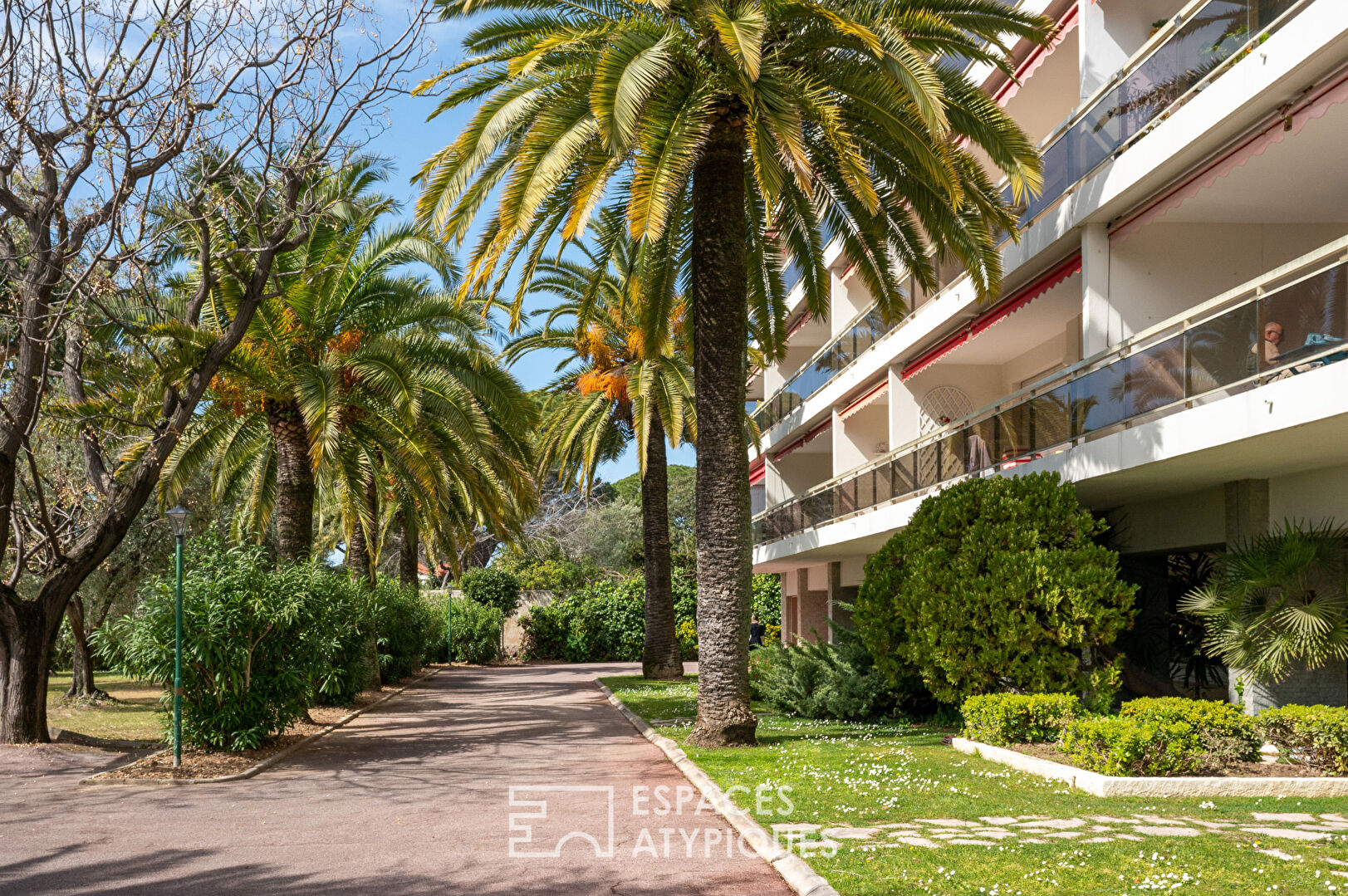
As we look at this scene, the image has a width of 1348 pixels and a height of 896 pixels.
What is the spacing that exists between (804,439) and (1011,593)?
1857 cm

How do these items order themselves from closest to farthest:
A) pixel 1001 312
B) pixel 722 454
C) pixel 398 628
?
pixel 722 454, pixel 1001 312, pixel 398 628

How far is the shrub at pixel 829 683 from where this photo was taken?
17.1 m

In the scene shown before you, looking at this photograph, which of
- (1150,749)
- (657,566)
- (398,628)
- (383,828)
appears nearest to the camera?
(383,828)

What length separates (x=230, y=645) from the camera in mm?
14266

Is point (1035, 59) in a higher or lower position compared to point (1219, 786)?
higher

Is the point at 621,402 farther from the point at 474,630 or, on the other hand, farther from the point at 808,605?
the point at 474,630

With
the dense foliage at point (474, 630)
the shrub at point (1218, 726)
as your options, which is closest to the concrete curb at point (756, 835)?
the shrub at point (1218, 726)

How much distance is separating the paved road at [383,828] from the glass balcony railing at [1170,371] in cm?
620

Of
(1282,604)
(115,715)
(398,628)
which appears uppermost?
(1282,604)

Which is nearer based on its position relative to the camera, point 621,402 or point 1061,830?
point 1061,830

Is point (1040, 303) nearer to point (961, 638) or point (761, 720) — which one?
point (961, 638)

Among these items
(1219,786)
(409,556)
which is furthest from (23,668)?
(409,556)

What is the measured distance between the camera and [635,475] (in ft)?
288

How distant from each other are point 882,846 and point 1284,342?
577cm
